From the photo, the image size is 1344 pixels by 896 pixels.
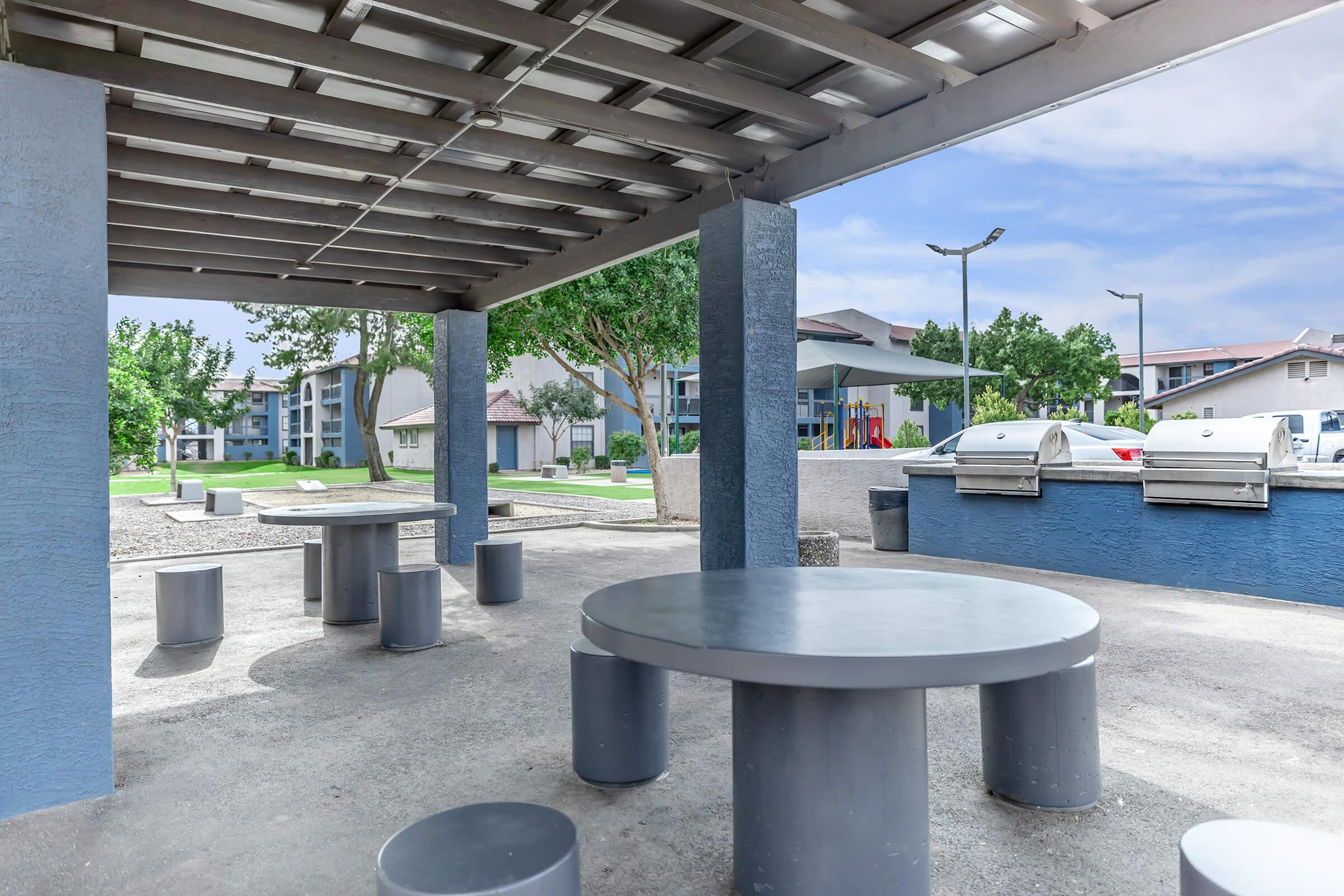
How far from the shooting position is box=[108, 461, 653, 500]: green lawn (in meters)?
24.1

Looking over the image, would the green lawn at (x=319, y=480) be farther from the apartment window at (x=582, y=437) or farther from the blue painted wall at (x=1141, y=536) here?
the blue painted wall at (x=1141, y=536)

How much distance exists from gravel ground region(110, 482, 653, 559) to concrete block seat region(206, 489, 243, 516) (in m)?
0.94

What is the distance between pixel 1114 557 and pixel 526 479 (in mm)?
25776

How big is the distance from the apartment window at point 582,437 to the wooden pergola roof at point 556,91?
35779 mm

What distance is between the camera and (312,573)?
24.2ft

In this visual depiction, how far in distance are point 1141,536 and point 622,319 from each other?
7537 mm

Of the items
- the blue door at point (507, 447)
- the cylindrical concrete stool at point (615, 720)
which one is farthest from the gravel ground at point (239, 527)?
the blue door at point (507, 447)

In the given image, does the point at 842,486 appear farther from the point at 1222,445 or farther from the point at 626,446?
the point at 626,446

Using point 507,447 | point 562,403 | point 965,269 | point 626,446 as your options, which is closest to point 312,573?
point 965,269

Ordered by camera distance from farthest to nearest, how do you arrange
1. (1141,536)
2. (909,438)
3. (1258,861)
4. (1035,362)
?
(1035,362) → (909,438) → (1141,536) → (1258,861)

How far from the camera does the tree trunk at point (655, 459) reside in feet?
43.6

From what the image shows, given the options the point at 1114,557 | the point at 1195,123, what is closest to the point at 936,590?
the point at 1114,557

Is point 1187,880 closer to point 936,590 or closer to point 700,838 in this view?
point 936,590

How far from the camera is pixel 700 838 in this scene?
2.81 meters
